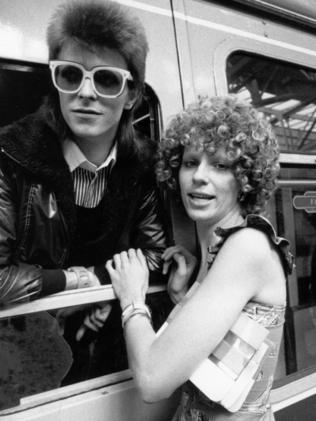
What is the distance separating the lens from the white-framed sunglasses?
1140mm

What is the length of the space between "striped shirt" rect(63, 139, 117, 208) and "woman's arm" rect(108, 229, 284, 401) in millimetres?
486

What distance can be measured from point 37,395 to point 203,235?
2.50 feet

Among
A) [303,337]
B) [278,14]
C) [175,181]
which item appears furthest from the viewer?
[303,337]

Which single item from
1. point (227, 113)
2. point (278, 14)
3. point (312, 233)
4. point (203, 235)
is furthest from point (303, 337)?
point (278, 14)

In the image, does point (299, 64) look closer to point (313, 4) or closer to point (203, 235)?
point (313, 4)

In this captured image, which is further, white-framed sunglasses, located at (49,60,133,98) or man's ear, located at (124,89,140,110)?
man's ear, located at (124,89,140,110)

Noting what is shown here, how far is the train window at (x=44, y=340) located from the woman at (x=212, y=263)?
172mm

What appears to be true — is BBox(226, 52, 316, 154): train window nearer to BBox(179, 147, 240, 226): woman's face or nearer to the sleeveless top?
BBox(179, 147, 240, 226): woman's face

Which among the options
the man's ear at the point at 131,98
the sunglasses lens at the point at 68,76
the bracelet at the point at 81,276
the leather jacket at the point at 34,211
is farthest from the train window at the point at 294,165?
the bracelet at the point at 81,276

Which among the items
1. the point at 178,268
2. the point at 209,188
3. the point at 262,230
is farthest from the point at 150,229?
the point at 262,230

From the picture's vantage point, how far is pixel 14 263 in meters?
1.13

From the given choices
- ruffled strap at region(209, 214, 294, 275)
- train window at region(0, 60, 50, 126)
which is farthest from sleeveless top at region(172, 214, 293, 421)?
train window at region(0, 60, 50, 126)

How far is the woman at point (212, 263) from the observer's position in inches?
41.4

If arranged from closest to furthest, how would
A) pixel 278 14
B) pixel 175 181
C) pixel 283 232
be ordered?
pixel 175 181 → pixel 278 14 → pixel 283 232
